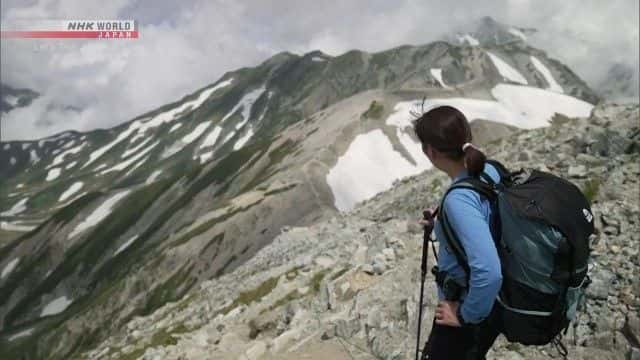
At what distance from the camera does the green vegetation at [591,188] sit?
2094cm

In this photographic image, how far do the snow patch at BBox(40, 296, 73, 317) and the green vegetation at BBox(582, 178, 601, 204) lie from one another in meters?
143

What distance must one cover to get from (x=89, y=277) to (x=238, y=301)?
417ft

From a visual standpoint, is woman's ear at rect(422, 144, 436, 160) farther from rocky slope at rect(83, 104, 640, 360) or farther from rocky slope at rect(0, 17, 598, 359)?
rocky slope at rect(0, 17, 598, 359)

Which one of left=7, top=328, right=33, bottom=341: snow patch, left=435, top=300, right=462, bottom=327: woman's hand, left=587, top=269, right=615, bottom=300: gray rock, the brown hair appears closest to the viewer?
the brown hair

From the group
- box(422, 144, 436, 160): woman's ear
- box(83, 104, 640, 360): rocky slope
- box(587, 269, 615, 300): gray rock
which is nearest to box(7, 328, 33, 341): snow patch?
box(83, 104, 640, 360): rocky slope

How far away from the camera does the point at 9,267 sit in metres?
182

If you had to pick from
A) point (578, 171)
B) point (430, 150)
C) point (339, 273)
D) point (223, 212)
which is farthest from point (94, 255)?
point (430, 150)

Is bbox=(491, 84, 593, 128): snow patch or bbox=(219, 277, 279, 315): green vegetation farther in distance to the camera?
bbox=(491, 84, 593, 128): snow patch

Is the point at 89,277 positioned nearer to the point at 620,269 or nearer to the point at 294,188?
the point at 294,188

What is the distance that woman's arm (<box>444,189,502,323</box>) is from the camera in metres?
5.48

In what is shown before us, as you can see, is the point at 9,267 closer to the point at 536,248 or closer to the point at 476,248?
the point at 476,248

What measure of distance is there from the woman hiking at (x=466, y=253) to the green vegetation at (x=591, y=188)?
1645cm

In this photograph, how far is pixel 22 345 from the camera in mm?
119188

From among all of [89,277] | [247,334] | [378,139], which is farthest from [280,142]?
[247,334]
